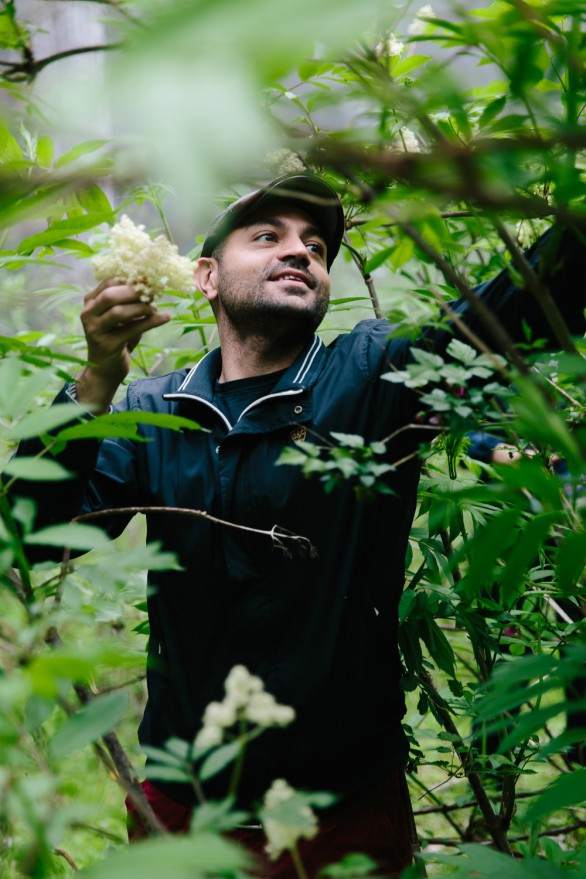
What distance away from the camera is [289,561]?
1.68 m

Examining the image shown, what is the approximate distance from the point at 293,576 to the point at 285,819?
3.45 feet

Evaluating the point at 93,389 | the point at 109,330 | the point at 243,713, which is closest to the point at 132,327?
the point at 109,330

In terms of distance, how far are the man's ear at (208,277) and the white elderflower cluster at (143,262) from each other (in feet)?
2.61

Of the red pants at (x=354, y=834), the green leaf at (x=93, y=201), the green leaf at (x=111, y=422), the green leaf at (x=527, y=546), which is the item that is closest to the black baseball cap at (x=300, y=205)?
the green leaf at (x=93, y=201)

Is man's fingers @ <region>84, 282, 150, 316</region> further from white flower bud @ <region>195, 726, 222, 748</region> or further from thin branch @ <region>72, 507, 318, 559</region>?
white flower bud @ <region>195, 726, 222, 748</region>

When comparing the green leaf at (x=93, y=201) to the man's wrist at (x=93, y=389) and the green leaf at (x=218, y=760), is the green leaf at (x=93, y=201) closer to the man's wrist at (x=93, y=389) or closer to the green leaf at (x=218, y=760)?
the man's wrist at (x=93, y=389)

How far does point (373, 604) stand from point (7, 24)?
1276mm

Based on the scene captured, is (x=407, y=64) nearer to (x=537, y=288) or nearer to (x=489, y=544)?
(x=537, y=288)

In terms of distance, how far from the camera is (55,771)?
65 centimetres

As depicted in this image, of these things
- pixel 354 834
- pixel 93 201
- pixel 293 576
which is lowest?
pixel 354 834

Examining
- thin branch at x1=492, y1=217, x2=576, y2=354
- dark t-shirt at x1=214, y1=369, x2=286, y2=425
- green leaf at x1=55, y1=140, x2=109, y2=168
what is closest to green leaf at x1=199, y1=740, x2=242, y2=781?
thin branch at x1=492, y1=217, x2=576, y2=354

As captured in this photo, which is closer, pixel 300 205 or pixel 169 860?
pixel 169 860

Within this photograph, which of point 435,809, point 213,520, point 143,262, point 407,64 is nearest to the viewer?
point 213,520

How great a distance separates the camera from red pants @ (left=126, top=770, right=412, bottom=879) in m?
1.64
